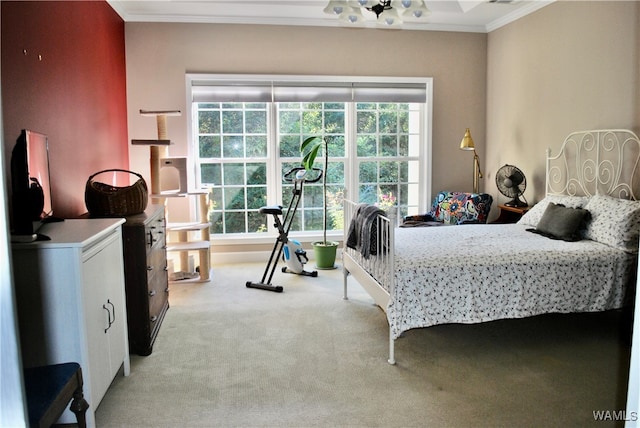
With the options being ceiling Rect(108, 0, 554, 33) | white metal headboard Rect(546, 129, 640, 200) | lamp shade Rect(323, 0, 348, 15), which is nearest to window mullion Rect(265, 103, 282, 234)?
ceiling Rect(108, 0, 554, 33)

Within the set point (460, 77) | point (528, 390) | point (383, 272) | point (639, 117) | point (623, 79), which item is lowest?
point (528, 390)

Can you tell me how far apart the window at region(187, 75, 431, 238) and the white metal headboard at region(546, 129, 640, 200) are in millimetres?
1562

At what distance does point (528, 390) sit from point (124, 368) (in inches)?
86.9

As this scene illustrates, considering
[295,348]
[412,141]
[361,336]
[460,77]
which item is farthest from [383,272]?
[460,77]

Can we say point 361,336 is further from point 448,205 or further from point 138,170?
point 138,170

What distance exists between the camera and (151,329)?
10.4ft

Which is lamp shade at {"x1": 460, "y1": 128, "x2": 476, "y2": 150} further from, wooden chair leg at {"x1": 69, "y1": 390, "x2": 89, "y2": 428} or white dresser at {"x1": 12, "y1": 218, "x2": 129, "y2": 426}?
wooden chair leg at {"x1": 69, "y1": 390, "x2": 89, "y2": 428}

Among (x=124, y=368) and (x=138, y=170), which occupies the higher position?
(x=138, y=170)

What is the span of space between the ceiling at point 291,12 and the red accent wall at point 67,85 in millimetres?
345

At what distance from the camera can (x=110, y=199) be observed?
3.16 meters

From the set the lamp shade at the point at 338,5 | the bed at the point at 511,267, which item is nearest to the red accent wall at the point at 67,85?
the lamp shade at the point at 338,5

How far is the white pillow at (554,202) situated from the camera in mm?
3861

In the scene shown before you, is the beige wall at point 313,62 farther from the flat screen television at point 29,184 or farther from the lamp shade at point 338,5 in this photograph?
the flat screen television at point 29,184

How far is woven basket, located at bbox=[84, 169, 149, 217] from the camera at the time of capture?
3.14 m
